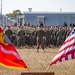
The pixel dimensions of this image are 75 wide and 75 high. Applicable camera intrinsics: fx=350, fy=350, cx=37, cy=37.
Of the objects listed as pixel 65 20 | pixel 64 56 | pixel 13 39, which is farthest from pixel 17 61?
pixel 65 20

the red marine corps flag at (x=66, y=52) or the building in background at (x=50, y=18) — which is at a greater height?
the red marine corps flag at (x=66, y=52)

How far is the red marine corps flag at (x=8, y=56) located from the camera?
8438 millimetres

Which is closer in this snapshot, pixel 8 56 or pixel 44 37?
pixel 8 56

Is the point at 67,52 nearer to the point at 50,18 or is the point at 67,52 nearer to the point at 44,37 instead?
the point at 44,37

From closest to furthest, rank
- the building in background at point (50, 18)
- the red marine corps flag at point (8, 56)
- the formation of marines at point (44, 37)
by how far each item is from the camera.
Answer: the red marine corps flag at point (8, 56) → the formation of marines at point (44, 37) → the building in background at point (50, 18)

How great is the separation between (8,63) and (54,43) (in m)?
18.9

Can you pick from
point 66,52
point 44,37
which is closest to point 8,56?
point 66,52

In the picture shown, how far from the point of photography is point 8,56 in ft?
28.1

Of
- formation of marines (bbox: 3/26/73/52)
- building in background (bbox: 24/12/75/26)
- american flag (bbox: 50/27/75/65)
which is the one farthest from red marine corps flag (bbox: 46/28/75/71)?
building in background (bbox: 24/12/75/26)

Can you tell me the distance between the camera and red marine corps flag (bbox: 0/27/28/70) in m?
8.44

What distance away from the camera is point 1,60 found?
853 cm

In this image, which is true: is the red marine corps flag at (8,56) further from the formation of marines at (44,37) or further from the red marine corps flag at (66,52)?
the formation of marines at (44,37)

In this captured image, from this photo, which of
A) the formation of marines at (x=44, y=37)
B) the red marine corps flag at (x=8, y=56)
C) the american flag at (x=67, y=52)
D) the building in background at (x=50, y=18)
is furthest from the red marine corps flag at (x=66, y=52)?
the building in background at (x=50, y=18)

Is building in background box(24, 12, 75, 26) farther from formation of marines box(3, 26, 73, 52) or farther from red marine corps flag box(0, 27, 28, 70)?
red marine corps flag box(0, 27, 28, 70)
